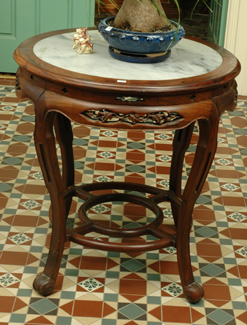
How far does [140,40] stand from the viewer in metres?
1.95

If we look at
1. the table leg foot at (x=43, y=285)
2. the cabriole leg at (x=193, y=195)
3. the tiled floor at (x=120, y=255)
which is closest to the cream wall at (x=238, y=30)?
the tiled floor at (x=120, y=255)

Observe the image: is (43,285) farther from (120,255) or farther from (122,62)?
(122,62)

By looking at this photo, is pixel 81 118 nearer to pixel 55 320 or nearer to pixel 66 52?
pixel 66 52

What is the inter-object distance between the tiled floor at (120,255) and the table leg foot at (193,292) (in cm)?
3

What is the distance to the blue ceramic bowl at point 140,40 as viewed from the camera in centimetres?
195

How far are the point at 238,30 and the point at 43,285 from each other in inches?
125

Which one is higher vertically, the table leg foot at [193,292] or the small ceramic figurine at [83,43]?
the small ceramic figurine at [83,43]

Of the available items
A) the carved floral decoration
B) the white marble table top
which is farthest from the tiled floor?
the white marble table top

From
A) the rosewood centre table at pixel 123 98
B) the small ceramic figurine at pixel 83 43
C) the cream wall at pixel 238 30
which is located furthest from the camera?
the cream wall at pixel 238 30

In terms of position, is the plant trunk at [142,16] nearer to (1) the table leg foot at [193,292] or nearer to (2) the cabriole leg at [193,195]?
(2) the cabriole leg at [193,195]

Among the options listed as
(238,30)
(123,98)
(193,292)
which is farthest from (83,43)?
(238,30)

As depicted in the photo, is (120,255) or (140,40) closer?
(140,40)

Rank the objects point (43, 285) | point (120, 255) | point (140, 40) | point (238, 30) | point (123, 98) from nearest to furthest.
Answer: point (123, 98), point (140, 40), point (43, 285), point (120, 255), point (238, 30)

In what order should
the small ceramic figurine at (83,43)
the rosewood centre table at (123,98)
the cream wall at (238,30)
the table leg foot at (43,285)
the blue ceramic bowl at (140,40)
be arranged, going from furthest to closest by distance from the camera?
1. the cream wall at (238,30)
2. the table leg foot at (43,285)
3. the small ceramic figurine at (83,43)
4. the blue ceramic bowl at (140,40)
5. the rosewood centre table at (123,98)
